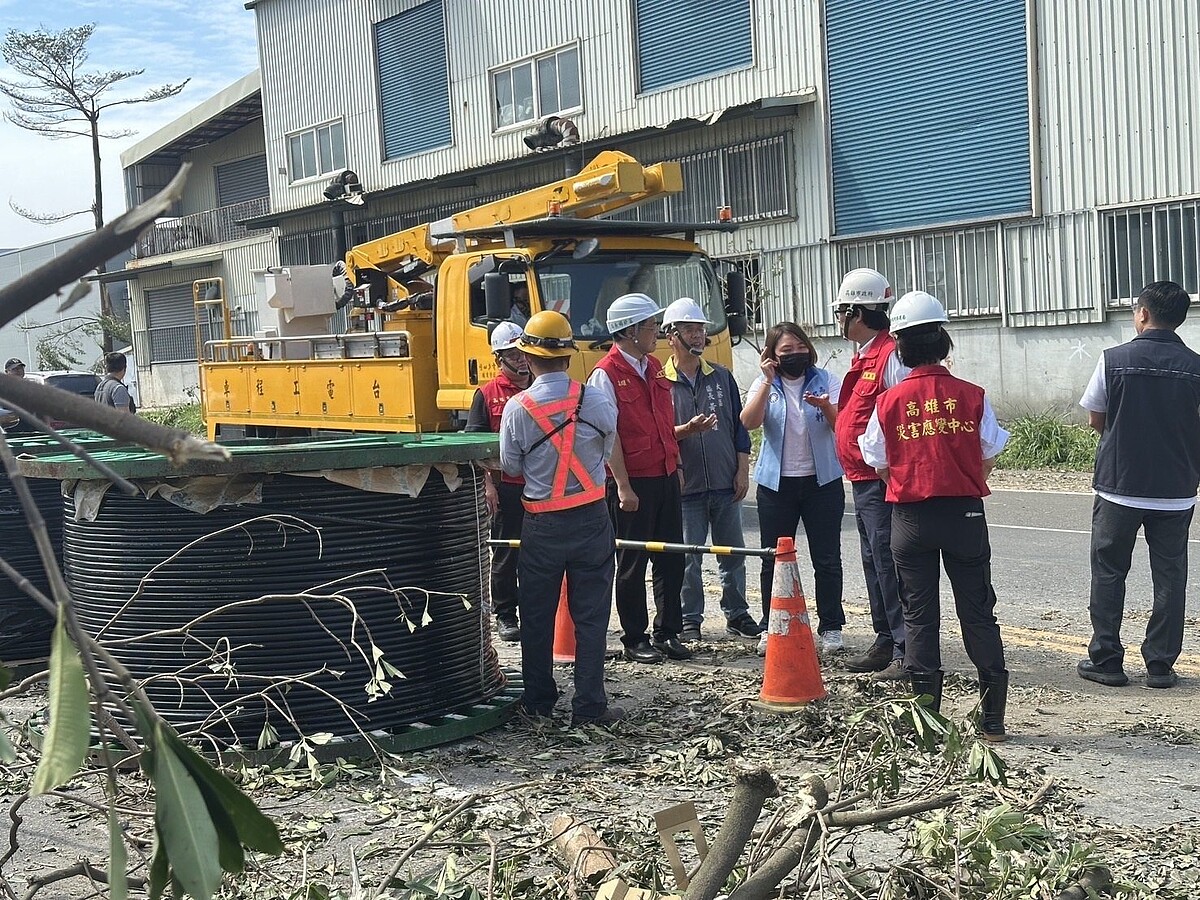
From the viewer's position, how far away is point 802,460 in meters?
8.23

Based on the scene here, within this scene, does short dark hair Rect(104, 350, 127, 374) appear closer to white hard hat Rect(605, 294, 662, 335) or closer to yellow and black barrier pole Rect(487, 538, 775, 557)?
yellow and black barrier pole Rect(487, 538, 775, 557)

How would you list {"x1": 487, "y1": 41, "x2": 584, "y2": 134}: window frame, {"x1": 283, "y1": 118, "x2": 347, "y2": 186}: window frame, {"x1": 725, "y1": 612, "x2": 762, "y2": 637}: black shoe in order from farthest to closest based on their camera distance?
{"x1": 283, "y1": 118, "x2": 347, "y2": 186}: window frame
{"x1": 487, "y1": 41, "x2": 584, "y2": 134}: window frame
{"x1": 725, "y1": 612, "x2": 762, "y2": 637}: black shoe

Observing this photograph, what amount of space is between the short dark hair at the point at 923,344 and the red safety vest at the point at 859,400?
3.46ft

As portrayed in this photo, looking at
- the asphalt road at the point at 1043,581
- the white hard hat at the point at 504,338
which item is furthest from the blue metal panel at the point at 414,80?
→ the white hard hat at the point at 504,338

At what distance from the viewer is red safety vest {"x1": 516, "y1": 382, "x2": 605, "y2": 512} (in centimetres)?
669

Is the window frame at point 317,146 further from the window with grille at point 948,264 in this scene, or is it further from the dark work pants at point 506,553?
the dark work pants at point 506,553

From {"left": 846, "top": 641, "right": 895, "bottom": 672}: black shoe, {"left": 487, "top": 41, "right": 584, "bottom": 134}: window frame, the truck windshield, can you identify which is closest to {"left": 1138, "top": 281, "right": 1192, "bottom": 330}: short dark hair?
{"left": 846, "top": 641, "right": 895, "bottom": 672}: black shoe

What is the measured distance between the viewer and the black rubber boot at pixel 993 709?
6.19 m

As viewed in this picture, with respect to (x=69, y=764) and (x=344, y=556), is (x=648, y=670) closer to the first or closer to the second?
(x=344, y=556)

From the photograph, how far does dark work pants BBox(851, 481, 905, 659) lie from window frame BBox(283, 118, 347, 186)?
27530 mm

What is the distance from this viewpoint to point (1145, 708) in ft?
21.7

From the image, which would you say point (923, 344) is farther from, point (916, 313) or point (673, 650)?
point (673, 650)

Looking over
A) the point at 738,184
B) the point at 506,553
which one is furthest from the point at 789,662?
the point at 738,184

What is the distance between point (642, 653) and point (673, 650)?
19 centimetres
